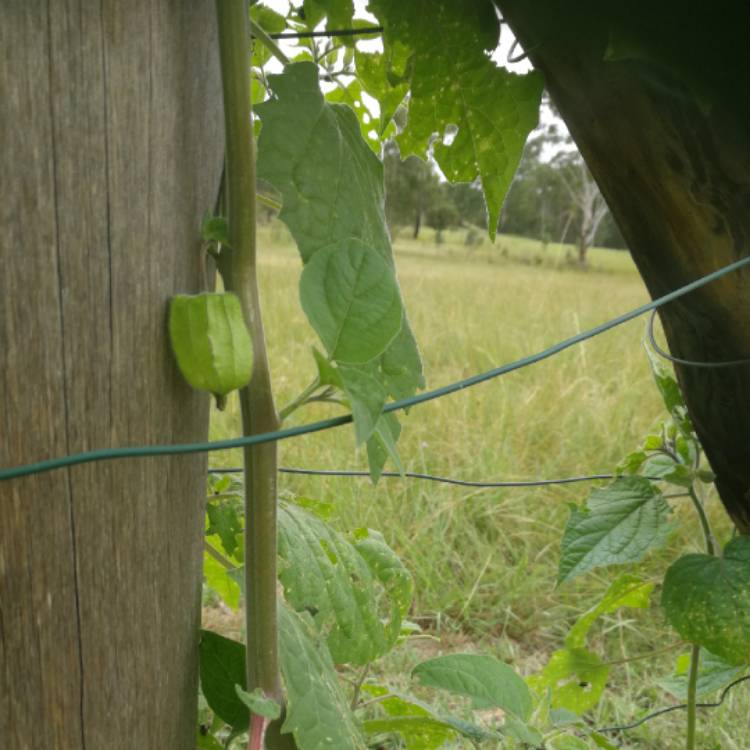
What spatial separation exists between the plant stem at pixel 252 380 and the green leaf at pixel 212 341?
0.03 meters

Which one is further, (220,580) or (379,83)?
(220,580)

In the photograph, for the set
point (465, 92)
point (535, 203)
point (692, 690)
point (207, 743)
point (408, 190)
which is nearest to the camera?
point (465, 92)

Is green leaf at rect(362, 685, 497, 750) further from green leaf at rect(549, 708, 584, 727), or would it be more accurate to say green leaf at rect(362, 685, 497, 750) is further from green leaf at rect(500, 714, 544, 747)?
green leaf at rect(549, 708, 584, 727)

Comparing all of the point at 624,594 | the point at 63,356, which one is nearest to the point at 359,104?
the point at 63,356

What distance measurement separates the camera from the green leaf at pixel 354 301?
449mm

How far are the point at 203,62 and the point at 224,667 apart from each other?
420mm

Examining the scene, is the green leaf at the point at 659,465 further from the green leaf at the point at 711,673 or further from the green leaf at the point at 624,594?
the green leaf at the point at 711,673

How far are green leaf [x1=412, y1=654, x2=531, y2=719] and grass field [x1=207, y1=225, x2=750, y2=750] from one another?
0.30 metres

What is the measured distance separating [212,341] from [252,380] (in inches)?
2.3

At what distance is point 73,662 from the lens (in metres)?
0.44

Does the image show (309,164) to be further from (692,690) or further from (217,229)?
(692,690)

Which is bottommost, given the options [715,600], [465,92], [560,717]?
[560,717]

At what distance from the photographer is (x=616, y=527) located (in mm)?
923

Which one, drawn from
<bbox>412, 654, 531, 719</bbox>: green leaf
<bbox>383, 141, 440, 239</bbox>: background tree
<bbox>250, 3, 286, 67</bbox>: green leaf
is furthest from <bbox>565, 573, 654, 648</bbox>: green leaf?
<bbox>383, 141, 440, 239</bbox>: background tree
